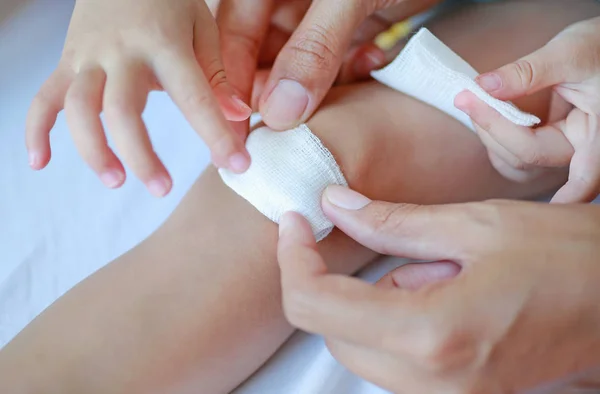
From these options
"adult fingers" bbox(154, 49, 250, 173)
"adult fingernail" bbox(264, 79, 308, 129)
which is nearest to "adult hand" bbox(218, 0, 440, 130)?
"adult fingernail" bbox(264, 79, 308, 129)

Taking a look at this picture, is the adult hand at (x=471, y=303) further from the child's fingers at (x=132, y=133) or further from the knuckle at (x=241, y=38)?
the knuckle at (x=241, y=38)

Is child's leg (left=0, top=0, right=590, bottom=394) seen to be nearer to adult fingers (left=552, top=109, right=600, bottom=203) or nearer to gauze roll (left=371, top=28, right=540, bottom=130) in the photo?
gauze roll (left=371, top=28, right=540, bottom=130)

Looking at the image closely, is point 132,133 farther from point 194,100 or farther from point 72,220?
point 72,220

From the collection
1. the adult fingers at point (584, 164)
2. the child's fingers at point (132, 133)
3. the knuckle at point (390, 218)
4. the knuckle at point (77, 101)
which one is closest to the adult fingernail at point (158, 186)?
the child's fingers at point (132, 133)

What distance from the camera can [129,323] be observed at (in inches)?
25.2

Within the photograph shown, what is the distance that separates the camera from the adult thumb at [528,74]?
0.66 m

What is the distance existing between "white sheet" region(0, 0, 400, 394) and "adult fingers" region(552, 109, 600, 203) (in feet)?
1.09

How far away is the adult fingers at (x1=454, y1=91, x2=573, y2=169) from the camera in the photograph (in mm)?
693

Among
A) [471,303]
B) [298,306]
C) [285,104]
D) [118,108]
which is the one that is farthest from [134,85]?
[471,303]

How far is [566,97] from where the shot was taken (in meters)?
0.73

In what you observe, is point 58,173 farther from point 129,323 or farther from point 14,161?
point 129,323

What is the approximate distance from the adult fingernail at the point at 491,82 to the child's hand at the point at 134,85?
27 cm

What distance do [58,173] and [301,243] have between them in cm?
52

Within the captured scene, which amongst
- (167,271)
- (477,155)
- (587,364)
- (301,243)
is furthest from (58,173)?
(587,364)
